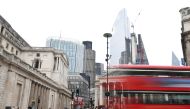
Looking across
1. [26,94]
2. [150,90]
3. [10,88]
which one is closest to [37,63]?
[26,94]

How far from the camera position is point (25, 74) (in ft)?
131

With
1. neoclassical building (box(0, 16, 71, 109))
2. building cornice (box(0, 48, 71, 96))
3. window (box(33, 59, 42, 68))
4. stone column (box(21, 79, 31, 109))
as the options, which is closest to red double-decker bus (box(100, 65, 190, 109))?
building cornice (box(0, 48, 71, 96))

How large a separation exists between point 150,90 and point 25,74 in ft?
73.5

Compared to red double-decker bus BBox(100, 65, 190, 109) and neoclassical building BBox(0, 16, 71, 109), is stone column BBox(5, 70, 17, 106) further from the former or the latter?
red double-decker bus BBox(100, 65, 190, 109)

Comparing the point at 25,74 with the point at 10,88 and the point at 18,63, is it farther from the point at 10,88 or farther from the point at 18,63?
the point at 10,88

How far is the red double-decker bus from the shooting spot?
25.2 metres

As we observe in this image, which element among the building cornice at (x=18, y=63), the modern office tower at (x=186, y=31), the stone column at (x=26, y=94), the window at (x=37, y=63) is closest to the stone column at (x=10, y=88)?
the building cornice at (x=18, y=63)

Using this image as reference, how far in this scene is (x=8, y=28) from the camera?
193 ft

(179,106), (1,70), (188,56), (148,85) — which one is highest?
(188,56)

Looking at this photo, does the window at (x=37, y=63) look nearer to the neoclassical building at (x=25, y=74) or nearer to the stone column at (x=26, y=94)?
the neoclassical building at (x=25, y=74)

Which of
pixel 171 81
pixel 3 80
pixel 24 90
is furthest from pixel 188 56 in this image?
pixel 3 80

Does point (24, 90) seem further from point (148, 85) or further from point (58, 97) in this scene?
point (58, 97)

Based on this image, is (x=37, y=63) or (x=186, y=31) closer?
(x=186, y=31)

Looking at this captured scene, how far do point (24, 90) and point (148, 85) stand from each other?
73.1 ft
